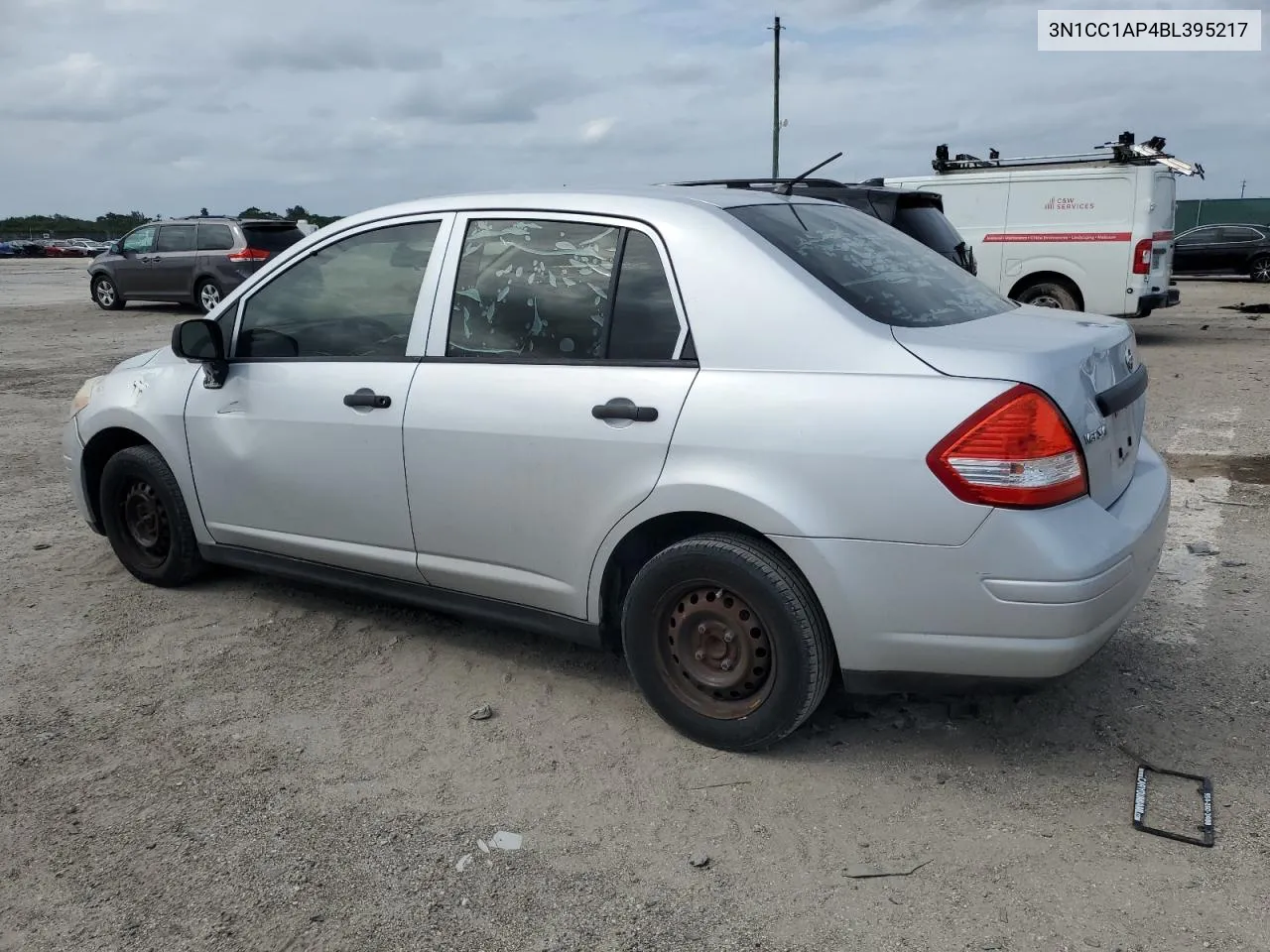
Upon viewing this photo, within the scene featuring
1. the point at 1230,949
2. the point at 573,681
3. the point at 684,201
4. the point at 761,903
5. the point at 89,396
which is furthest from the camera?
the point at 89,396

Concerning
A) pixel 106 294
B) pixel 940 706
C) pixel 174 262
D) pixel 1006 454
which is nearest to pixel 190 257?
pixel 174 262

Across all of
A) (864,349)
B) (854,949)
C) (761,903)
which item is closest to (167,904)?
(761,903)

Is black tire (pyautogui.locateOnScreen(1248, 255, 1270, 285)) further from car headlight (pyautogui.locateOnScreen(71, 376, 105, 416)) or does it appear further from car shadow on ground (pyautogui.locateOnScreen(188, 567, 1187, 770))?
car headlight (pyautogui.locateOnScreen(71, 376, 105, 416))

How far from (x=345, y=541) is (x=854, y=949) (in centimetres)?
243

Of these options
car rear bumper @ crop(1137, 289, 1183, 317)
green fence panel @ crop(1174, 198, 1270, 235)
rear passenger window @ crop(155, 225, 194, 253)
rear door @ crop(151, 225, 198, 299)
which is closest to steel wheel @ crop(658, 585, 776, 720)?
car rear bumper @ crop(1137, 289, 1183, 317)

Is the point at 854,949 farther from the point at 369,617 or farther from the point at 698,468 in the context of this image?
the point at 369,617

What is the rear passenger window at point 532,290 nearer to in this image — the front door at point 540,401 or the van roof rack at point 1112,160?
the front door at point 540,401

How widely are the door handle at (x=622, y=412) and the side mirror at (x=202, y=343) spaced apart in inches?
71.7

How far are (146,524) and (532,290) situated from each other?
2384 mm

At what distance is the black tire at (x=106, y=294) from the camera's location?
21.1 m

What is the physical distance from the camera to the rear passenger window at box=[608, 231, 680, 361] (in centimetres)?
336

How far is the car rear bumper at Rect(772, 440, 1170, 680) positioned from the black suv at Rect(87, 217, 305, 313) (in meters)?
17.3

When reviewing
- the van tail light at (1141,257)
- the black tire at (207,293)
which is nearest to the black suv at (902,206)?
the van tail light at (1141,257)

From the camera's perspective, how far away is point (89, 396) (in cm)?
496
